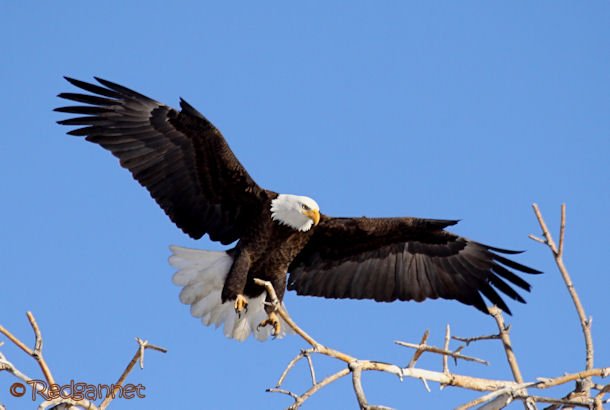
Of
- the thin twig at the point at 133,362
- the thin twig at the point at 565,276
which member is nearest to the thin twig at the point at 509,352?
the thin twig at the point at 565,276

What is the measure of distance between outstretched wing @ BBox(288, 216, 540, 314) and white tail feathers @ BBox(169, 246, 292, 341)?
45cm

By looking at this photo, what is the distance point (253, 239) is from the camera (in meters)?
7.34

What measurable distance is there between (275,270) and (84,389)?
3.16 meters

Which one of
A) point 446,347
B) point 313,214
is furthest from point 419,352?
point 313,214

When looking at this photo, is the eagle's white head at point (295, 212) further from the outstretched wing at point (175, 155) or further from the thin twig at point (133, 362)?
the thin twig at point (133, 362)

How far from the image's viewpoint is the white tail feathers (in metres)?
7.58

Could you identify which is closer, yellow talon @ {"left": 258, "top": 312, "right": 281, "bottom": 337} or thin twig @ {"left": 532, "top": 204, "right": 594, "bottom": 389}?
thin twig @ {"left": 532, "top": 204, "right": 594, "bottom": 389}

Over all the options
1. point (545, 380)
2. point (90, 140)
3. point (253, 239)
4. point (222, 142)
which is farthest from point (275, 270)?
point (545, 380)

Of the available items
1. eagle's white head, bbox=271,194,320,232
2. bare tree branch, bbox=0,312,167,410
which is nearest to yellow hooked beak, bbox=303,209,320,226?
eagle's white head, bbox=271,194,320,232

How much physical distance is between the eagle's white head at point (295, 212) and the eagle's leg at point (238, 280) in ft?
1.31

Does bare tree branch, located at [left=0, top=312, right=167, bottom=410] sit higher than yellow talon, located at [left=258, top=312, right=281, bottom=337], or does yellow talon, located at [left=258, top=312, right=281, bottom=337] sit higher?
yellow talon, located at [left=258, top=312, right=281, bottom=337]

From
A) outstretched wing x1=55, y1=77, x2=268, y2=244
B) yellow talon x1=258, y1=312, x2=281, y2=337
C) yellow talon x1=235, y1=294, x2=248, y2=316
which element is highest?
outstretched wing x1=55, y1=77, x2=268, y2=244

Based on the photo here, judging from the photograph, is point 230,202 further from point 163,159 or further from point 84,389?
point 84,389

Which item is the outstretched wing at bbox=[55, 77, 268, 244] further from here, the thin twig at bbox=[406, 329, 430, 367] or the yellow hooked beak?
the thin twig at bbox=[406, 329, 430, 367]
